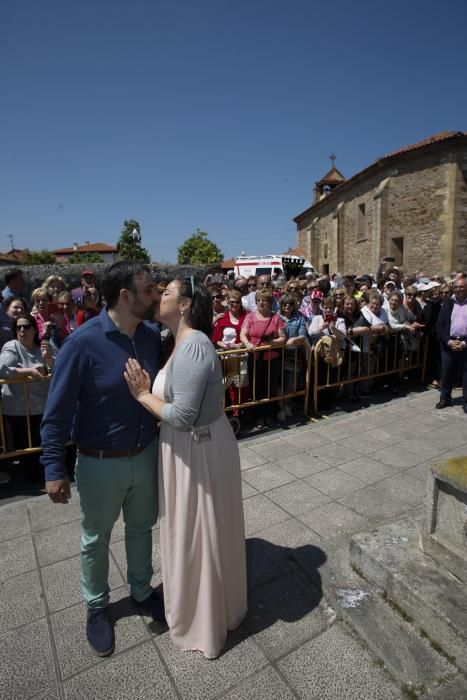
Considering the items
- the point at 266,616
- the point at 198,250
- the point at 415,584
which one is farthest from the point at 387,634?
the point at 198,250

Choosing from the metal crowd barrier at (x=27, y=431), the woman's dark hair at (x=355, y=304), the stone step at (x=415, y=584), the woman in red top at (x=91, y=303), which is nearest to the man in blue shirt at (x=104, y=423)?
the stone step at (x=415, y=584)

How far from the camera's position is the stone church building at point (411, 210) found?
20.8m

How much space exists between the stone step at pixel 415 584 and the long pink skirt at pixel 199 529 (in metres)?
0.95

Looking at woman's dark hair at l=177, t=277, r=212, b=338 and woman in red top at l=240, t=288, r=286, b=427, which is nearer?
woman's dark hair at l=177, t=277, r=212, b=338

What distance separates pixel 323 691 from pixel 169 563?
930 mm

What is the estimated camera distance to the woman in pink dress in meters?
1.96

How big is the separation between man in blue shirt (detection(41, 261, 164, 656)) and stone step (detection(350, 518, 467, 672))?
1.46m

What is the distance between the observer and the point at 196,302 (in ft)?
6.64

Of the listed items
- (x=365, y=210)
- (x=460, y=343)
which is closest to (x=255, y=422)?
(x=460, y=343)

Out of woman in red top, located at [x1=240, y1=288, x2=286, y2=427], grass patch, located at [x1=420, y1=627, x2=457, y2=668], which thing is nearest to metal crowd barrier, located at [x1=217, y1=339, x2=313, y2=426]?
woman in red top, located at [x1=240, y1=288, x2=286, y2=427]

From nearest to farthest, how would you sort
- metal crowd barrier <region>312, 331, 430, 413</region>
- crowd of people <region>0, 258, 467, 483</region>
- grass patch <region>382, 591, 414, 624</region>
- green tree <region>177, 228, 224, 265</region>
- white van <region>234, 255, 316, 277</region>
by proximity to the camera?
grass patch <region>382, 591, 414, 624</region> < crowd of people <region>0, 258, 467, 483</region> < metal crowd barrier <region>312, 331, 430, 413</region> < white van <region>234, 255, 316, 277</region> < green tree <region>177, 228, 224, 265</region>

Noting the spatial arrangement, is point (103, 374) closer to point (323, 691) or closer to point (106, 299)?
point (106, 299)

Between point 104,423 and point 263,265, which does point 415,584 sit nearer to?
point 104,423

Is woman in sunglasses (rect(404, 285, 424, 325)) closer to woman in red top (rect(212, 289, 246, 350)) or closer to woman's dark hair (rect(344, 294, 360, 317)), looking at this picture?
woman's dark hair (rect(344, 294, 360, 317))
